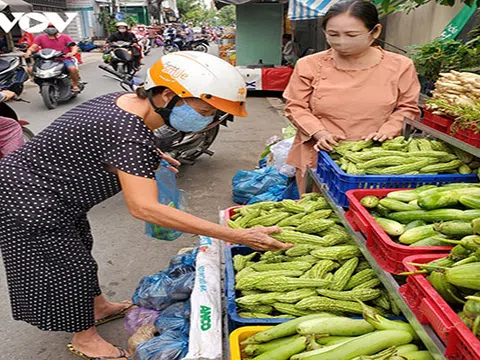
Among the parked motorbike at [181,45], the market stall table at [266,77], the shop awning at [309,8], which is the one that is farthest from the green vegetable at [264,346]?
the parked motorbike at [181,45]

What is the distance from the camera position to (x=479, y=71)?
11.6 feet

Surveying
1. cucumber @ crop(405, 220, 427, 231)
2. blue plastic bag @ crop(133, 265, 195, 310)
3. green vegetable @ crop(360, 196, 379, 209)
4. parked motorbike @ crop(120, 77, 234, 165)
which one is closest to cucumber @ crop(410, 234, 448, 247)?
cucumber @ crop(405, 220, 427, 231)

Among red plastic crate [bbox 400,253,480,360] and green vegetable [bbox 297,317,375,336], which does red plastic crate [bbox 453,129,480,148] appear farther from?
green vegetable [bbox 297,317,375,336]

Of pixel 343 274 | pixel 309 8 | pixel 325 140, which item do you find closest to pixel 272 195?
pixel 325 140

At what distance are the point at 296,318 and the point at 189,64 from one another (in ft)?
4.10

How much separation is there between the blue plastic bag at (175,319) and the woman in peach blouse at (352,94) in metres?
1.36

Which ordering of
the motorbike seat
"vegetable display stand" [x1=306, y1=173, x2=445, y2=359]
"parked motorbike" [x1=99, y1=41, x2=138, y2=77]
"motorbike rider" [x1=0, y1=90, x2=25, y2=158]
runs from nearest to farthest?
1. "vegetable display stand" [x1=306, y1=173, x2=445, y2=359]
2. "motorbike rider" [x1=0, y1=90, x2=25, y2=158]
3. the motorbike seat
4. "parked motorbike" [x1=99, y1=41, x2=138, y2=77]

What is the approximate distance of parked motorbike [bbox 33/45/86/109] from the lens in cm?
909

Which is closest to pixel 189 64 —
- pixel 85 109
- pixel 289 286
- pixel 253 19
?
pixel 85 109

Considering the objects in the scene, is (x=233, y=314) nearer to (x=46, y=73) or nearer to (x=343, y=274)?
(x=343, y=274)

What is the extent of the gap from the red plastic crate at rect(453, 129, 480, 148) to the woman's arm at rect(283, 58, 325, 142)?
0.85 metres

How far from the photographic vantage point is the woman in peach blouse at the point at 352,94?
2.83 meters

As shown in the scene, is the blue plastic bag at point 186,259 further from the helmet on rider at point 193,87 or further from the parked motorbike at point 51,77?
the parked motorbike at point 51,77

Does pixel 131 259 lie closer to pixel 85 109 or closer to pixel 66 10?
pixel 85 109
